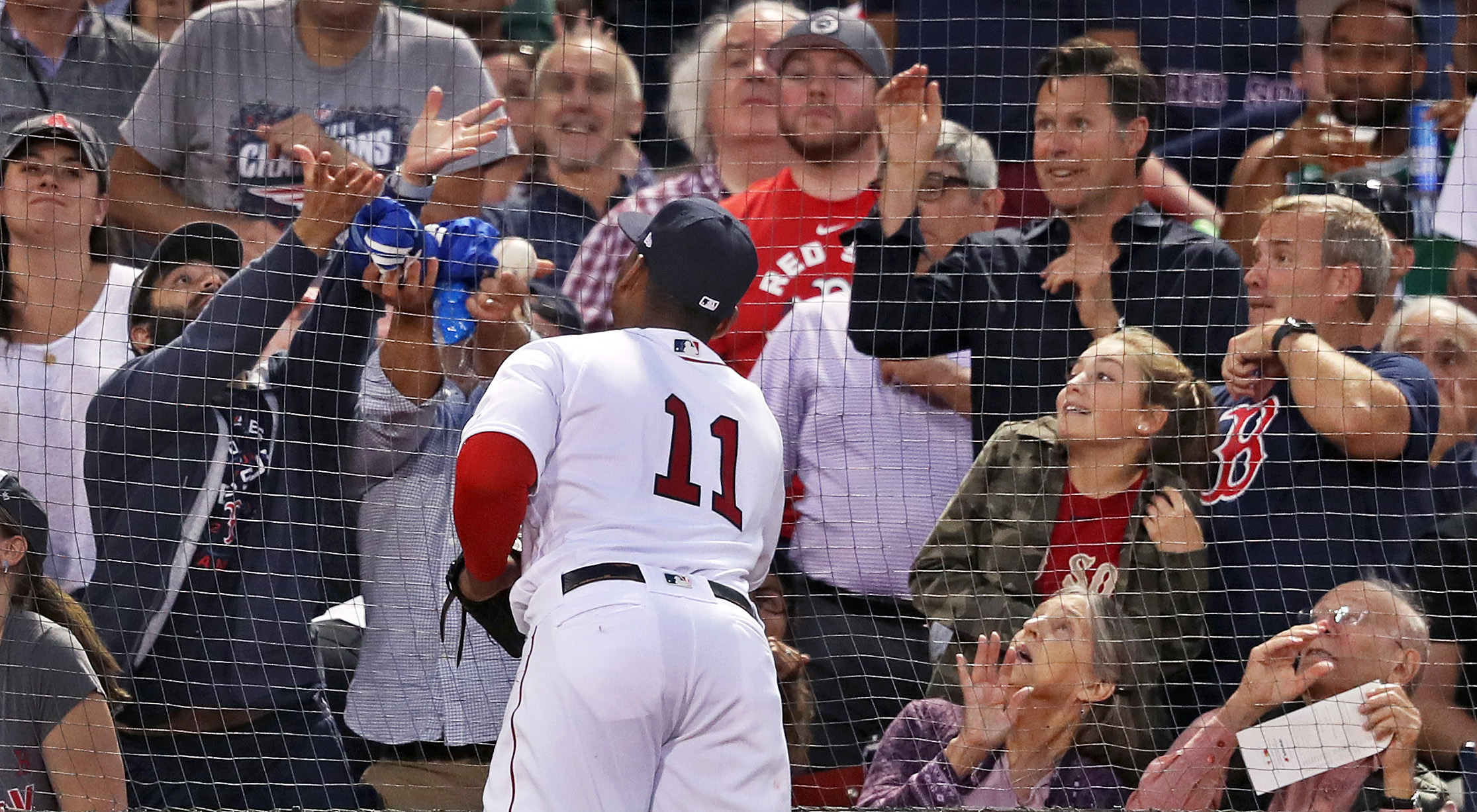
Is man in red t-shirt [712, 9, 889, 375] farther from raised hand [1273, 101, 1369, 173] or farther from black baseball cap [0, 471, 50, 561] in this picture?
black baseball cap [0, 471, 50, 561]

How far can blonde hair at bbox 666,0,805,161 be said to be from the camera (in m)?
4.63

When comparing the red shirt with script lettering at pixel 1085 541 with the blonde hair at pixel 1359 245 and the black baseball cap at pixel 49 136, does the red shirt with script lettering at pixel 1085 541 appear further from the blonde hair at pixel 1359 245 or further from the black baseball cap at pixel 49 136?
the black baseball cap at pixel 49 136

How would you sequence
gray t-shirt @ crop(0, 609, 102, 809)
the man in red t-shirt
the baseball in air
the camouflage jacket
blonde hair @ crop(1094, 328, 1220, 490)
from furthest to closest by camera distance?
the man in red t-shirt → the baseball in air → blonde hair @ crop(1094, 328, 1220, 490) → the camouflage jacket → gray t-shirt @ crop(0, 609, 102, 809)

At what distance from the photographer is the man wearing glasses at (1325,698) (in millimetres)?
3609

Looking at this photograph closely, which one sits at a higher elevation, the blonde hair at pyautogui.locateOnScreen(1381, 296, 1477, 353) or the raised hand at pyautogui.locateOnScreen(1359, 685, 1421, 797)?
the blonde hair at pyautogui.locateOnScreen(1381, 296, 1477, 353)

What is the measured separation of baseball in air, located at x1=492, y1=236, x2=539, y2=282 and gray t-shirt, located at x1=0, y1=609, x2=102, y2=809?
5.02ft

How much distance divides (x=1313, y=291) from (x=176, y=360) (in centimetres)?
315

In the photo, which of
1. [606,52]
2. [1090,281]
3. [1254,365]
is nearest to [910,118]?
[1090,281]

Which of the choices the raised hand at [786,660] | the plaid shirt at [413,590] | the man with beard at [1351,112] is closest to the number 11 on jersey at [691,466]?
the raised hand at [786,660]

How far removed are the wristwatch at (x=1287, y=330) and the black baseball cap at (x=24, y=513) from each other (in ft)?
11.0

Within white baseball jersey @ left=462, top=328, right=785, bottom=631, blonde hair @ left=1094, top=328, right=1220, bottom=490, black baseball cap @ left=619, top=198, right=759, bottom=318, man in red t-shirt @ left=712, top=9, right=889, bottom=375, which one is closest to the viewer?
white baseball jersey @ left=462, top=328, right=785, bottom=631

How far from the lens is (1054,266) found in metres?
4.16

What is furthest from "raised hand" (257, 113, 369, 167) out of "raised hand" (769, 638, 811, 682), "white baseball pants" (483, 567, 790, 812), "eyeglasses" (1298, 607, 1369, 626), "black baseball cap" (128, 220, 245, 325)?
"eyeglasses" (1298, 607, 1369, 626)

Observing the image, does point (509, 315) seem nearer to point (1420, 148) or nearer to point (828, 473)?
point (828, 473)
